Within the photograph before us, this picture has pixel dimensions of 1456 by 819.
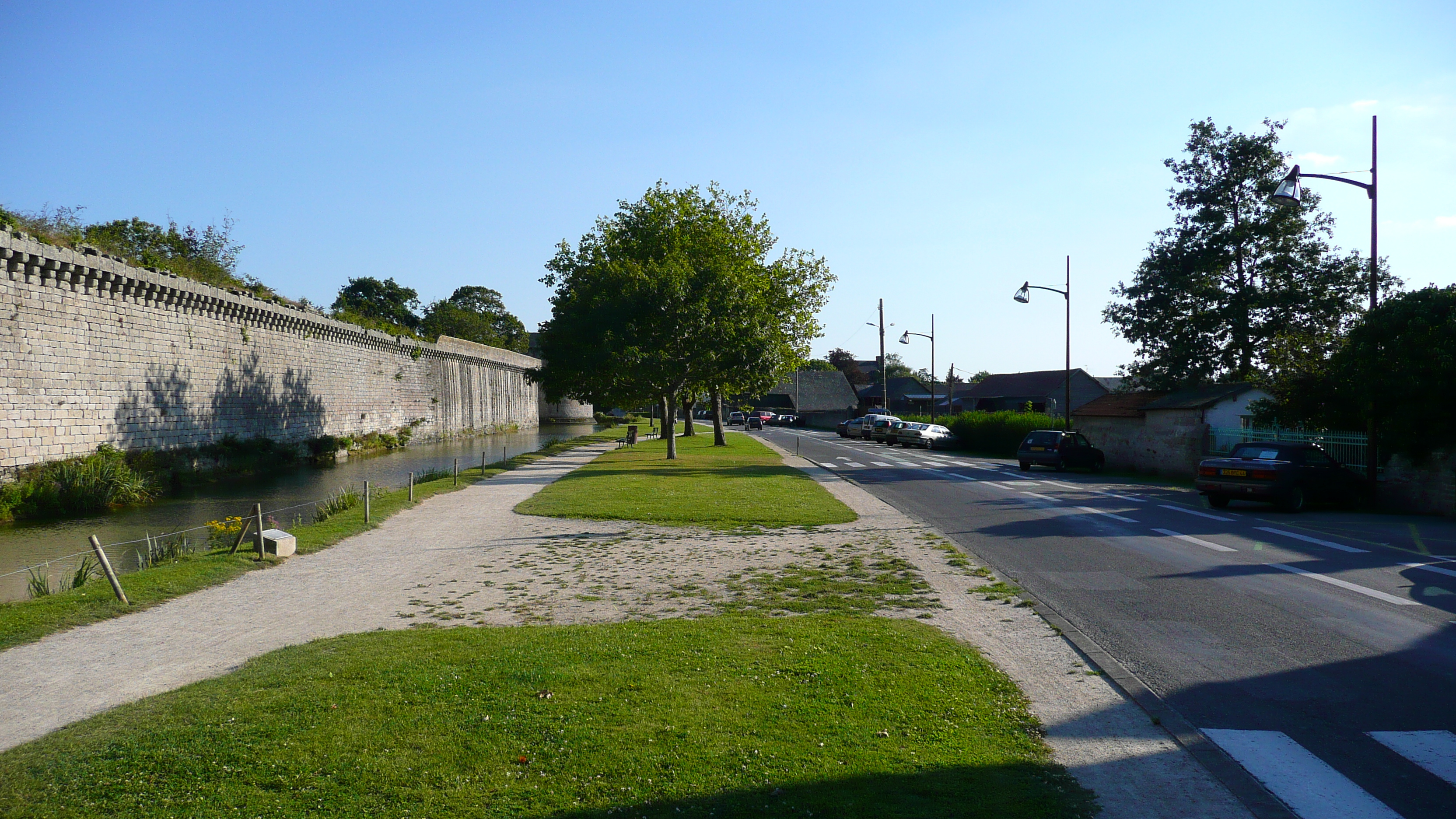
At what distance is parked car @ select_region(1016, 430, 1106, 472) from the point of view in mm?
31672

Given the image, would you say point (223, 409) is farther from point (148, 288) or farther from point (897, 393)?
point (897, 393)

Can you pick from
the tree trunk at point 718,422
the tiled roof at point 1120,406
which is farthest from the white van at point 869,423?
the tiled roof at point 1120,406

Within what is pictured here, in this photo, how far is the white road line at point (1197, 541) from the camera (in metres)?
13.1

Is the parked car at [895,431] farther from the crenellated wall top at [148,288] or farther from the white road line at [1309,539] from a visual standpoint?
the white road line at [1309,539]

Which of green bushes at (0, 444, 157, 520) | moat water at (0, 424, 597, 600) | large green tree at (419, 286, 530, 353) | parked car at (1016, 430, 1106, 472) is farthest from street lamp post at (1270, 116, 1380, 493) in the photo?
large green tree at (419, 286, 530, 353)

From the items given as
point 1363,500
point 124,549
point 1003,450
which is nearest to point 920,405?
point 1003,450

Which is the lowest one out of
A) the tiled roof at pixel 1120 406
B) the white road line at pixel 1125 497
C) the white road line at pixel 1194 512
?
the white road line at pixel 1125 497

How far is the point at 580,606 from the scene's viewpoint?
9.38 meters

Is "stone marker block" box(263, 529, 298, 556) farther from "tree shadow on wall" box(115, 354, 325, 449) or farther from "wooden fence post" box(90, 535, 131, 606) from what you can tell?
"tree shadow on wall" box(115, 354, 325, 449)

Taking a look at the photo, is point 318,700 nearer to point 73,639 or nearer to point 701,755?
point 701,755

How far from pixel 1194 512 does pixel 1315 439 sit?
7.36 meters

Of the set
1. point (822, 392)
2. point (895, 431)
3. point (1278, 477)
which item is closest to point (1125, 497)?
point (1278, 477)

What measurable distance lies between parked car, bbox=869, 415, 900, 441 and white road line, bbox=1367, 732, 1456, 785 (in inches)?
1873

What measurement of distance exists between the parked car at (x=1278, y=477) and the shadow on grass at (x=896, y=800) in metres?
16.4
